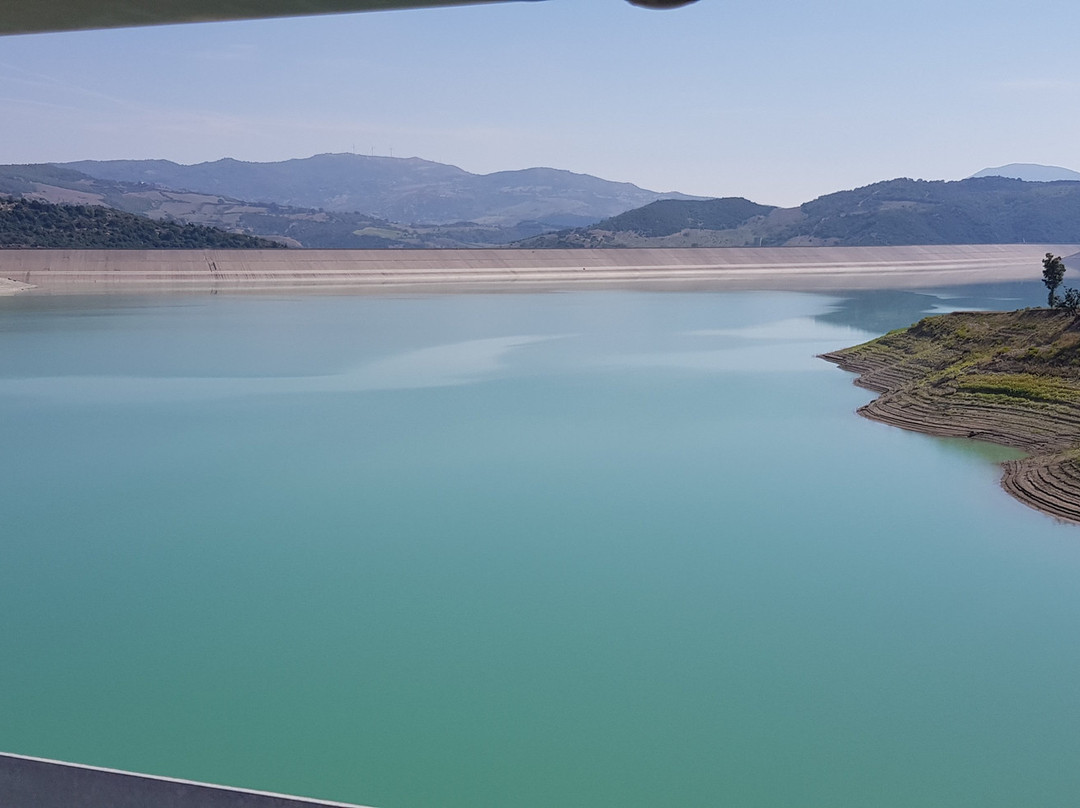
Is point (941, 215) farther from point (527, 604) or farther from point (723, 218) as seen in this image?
point (527, 604)

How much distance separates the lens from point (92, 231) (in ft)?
135

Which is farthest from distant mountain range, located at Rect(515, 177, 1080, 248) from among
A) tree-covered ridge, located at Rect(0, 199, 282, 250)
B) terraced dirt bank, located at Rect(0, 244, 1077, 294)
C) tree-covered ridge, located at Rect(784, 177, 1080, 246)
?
tree-covered ridge, located at Rect(0, 199, 282, 250)

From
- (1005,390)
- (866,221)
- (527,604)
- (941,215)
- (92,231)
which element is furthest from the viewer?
(941,215)

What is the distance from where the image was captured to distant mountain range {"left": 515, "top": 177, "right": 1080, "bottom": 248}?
71.3 meters

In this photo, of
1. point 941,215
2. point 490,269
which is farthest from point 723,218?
point 490,269

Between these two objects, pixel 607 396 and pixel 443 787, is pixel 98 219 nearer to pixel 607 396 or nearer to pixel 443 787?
pixel 607 396

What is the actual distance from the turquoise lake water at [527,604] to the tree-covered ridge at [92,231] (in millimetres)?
28766

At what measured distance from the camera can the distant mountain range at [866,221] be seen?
234ft

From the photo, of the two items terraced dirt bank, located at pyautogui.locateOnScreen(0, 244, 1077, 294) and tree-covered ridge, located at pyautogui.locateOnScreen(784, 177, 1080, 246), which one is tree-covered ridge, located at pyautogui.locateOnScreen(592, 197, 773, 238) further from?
terraced dirt bank, located at pyautogui.locateOnScreen(0, 244, 1077, 294)

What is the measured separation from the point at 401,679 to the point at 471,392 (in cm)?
948

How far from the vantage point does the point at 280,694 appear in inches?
212

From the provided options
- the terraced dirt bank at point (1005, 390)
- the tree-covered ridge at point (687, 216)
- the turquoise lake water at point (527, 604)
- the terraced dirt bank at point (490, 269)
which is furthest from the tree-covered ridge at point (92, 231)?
the tree-covered ridge at point (687, 216)

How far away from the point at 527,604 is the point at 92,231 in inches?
1559

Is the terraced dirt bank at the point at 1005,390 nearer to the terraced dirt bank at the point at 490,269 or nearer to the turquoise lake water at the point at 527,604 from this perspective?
the turquoise lake water at the point at 527,604
